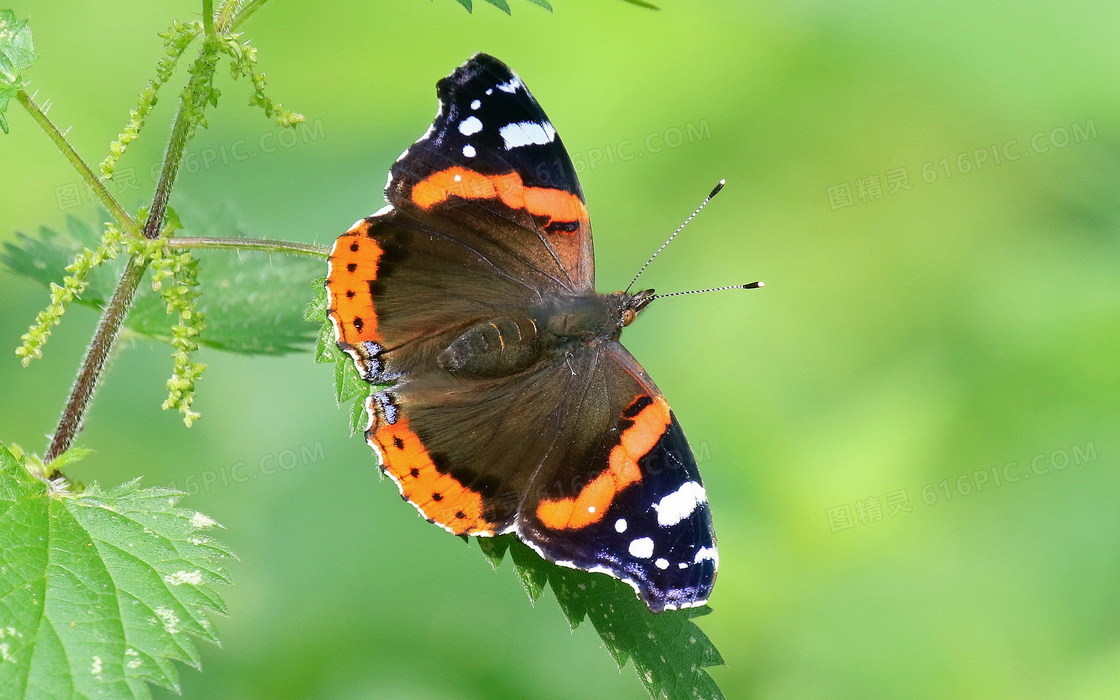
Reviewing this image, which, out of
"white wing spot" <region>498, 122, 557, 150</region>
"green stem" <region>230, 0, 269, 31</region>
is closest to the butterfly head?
"white wing spot" <region>498, 122, 557, 150</region>

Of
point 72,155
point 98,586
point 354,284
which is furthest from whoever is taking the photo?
point 354,284

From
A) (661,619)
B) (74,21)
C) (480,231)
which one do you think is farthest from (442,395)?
(74,21)

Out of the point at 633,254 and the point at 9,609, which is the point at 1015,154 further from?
the point at 9,609

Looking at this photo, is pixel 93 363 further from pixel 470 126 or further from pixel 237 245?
pixel 470 126

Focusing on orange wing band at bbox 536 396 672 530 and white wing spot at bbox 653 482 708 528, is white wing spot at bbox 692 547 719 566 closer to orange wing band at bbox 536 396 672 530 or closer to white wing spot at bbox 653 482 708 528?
white wing spot at bbox 653 482 708 528

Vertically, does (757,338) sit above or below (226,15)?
below

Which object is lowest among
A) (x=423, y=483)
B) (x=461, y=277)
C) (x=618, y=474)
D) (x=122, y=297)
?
(x=618, y=474)

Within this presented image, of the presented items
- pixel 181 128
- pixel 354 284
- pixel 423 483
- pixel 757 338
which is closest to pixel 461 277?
pixel 354 284
